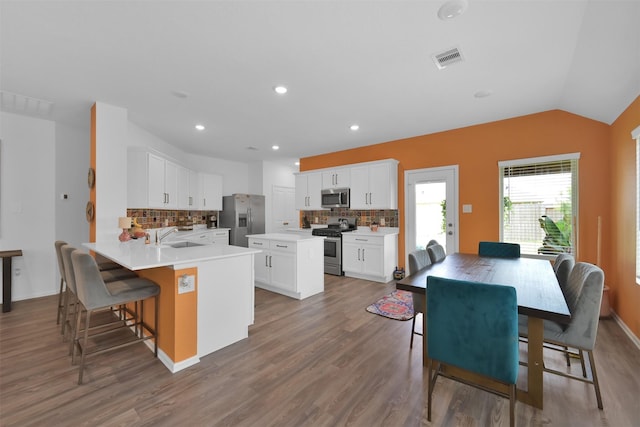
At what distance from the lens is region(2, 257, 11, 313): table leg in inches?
133

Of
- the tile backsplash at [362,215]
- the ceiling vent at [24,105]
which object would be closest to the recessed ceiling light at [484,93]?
the tile backsplash at [362,215]

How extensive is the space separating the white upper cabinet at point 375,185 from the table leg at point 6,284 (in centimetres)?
529

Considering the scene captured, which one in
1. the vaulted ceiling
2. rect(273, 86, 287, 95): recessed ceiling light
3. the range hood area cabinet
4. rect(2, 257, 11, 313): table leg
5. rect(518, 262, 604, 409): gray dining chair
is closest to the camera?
rect(518, 262, 604, 409): gray dining chair

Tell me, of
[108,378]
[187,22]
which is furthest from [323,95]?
[108,378]

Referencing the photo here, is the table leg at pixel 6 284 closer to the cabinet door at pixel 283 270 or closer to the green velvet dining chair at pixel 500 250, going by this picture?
the cabinet door at pixel 283 270

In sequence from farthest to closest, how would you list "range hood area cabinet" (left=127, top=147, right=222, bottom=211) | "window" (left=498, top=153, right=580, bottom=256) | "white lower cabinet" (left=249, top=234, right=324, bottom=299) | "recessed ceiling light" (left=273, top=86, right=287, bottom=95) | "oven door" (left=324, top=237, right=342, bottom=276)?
"oven door" (left=324, top=237, right=342, bottom=276) → "range hood area cabinet" (left=127, top=147, right=222, bottom=211) → "white lower cabinet" (left=249, top=234, right=324, bottom=299) → "window" (left=498, top=153, right=580, bottom=256) → "recessed ceiling light" (left=273, top=86, right=287, bottom=95)

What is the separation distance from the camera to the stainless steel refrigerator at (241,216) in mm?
6461

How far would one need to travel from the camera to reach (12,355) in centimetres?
236

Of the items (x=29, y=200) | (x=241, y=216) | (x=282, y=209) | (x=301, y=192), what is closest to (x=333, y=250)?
Answer: (x=301, y=192)

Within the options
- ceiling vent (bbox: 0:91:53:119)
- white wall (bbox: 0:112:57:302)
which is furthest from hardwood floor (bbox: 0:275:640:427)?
ceiling vent (bbox: 0:91:53:119)

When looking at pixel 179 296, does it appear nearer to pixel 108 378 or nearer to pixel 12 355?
pixel 108 378

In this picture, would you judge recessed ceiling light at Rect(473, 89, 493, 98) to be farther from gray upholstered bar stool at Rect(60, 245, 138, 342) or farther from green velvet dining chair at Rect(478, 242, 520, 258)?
gray upholstered bar stool at Rect(60, 245, 138, 342)

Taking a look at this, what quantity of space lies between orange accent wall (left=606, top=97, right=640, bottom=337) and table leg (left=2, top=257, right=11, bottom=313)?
279 inches

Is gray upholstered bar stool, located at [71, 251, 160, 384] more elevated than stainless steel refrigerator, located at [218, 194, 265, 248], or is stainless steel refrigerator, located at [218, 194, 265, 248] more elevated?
stainless steel refrigerator, located at [218, 194, 265, 248]
